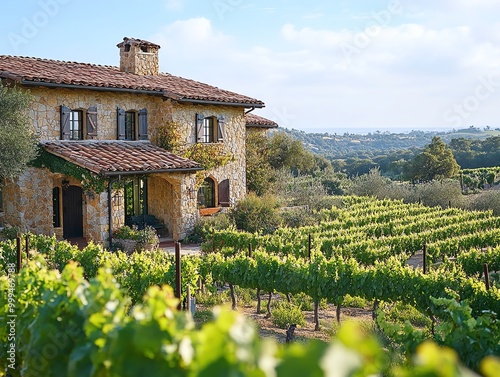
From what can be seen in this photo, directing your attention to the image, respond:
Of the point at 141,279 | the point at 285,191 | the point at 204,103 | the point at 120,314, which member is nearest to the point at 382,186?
the point at 285,191

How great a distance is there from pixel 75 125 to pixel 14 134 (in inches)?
104

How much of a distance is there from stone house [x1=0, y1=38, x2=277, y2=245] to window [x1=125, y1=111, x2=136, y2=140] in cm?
3

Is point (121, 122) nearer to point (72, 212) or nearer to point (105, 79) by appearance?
point (105, 79)

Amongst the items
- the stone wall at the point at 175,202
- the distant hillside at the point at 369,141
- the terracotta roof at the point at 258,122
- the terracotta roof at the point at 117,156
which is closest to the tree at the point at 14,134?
the terracotta roof at the point at 117,156

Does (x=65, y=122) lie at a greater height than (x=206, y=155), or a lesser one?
greater

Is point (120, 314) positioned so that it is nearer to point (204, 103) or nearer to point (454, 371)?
point (454, 371)

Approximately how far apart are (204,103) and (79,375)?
16.3m

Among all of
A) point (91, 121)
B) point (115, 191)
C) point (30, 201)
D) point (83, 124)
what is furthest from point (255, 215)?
point (30, 201)

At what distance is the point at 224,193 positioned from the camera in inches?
770

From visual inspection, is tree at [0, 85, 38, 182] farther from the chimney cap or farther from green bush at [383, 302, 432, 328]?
green bush at [383, 302, 432, 328]

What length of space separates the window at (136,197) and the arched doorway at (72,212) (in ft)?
4.63

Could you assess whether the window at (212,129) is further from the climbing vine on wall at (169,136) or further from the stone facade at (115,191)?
the climbing vine on wall at (169,136)

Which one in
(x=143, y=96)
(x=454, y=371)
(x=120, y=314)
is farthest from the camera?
(x=143, y=96)

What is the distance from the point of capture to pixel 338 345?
5.06 feet
